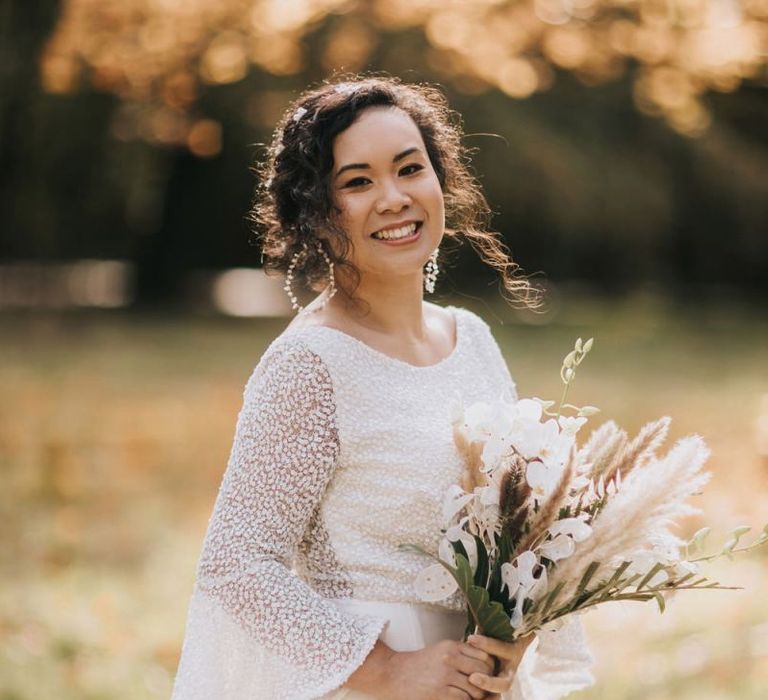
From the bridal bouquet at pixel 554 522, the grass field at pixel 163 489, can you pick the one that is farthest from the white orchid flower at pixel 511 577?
the grass field at pixel 163 489

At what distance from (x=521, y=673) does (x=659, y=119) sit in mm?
22484

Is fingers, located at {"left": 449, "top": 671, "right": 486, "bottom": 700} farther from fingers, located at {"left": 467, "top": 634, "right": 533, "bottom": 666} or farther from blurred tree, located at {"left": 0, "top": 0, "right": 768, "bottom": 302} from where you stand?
blurred tree, located at {"left": 0, "top": 0, "right": 768, "bottom": 302}

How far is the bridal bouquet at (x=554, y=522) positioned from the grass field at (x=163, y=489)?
141 centimetres

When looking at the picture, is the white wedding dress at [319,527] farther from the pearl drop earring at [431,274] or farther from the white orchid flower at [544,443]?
the pearl drop earring at [431,274]

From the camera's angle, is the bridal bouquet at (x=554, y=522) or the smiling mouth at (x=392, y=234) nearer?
the bridal bouquet at (x=554, y=522)

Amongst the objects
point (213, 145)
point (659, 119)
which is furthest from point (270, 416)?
point (659, 119)

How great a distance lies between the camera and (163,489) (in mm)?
8180

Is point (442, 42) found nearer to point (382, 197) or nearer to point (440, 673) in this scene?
point (382, 197)

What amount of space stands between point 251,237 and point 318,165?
8.45 metres

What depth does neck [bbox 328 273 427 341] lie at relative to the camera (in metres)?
2.58

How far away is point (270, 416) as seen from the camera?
2289mm

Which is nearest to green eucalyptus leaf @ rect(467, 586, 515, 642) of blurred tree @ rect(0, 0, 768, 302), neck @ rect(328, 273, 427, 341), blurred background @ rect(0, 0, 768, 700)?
neck @ rect(328, 273, 427, 341)

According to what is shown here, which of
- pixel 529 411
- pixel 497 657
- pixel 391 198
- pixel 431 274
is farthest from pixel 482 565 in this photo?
pixel 431 274

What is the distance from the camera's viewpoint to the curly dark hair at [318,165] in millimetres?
2523
